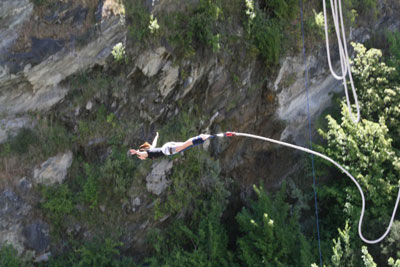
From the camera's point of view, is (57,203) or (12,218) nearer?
(12,218)

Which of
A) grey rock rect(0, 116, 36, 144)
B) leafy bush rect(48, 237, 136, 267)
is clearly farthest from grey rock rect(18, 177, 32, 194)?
leafy bush rect(48, 237, 136, 267)

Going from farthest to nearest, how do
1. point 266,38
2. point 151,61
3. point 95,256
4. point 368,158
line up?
point 266,38 → point 368,158 → point 151,61 → point 95,256

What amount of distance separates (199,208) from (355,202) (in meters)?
4.23

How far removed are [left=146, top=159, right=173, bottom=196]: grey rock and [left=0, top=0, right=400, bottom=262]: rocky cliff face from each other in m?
0.03

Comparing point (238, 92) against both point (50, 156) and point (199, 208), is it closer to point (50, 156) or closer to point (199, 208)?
point (199, 208)

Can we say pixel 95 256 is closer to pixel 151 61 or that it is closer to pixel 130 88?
pixel 130 88

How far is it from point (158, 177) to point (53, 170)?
2.70m

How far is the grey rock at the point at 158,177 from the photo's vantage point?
12.0 meters

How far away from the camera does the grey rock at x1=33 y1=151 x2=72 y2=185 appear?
11.4m

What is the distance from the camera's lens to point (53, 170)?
11617 mm

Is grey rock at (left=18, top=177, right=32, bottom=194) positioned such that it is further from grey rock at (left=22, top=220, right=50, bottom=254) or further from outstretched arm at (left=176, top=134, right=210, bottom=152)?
outstretched arm at (left=176, top=134, right=210, bottom=152)

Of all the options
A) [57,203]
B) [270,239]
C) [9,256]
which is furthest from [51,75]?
[270,239]

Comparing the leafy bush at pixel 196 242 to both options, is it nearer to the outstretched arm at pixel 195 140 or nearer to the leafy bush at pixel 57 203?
the leafy bush at pixel 57 203

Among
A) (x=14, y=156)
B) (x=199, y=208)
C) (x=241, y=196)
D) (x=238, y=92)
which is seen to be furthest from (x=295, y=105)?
(x=14, y=156)
